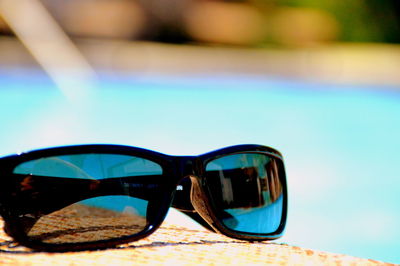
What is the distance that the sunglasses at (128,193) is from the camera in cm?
39

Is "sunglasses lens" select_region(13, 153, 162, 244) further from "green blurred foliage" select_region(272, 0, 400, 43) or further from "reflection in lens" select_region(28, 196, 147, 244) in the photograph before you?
"green blurred foliage" select_region(272, 0, 400, 43)

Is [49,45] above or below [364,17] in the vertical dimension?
below

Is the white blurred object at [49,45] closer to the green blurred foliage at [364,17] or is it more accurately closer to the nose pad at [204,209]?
the green blurred foliage at [364,17]

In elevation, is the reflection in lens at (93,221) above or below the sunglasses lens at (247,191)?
below

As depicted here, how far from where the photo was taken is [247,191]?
1.73 ft

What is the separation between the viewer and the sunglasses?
394 mm

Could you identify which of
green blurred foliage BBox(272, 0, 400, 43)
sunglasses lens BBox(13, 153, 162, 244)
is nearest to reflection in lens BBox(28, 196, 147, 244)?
sunglasses lens BBox(13, 153, 162, 244)

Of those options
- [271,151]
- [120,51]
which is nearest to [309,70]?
[120,51]

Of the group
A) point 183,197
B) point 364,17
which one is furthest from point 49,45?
point 183,197

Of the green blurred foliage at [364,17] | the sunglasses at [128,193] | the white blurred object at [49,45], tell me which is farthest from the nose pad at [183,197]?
the green blurred foliage at [364,17]

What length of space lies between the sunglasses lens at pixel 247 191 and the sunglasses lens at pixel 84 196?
7 cm

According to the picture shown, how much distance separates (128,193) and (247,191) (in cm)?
14

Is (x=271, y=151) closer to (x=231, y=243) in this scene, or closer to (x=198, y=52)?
(x=231, y=243)

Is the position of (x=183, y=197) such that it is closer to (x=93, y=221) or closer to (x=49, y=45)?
(x=93, y=221)
